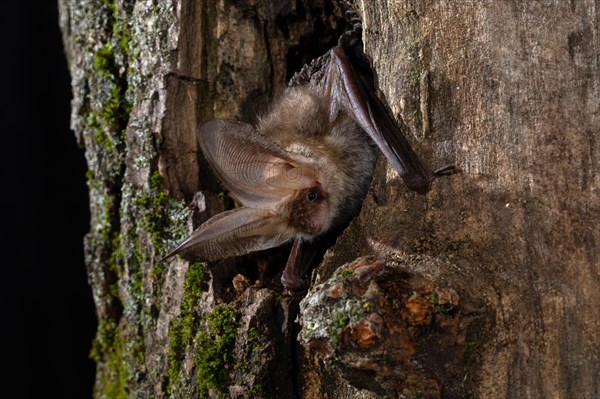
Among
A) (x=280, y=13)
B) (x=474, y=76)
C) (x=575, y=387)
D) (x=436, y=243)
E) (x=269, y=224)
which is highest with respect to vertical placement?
(x=280, y=13)

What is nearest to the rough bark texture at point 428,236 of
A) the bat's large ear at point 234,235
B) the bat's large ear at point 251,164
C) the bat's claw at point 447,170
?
the bat's claw at point 447,170

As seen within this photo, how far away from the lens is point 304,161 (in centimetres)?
263

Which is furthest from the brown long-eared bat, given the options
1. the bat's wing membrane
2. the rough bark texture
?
the rough bark texture

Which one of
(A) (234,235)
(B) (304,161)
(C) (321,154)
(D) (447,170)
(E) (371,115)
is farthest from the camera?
(C) (321,154)

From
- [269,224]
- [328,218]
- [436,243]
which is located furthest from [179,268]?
[436,243]

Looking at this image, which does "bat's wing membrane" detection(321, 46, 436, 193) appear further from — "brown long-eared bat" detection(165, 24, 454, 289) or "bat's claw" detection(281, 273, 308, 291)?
"bat's claw" detection(281, 273, 308, 291)

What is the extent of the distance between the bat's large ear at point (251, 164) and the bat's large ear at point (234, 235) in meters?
0.06

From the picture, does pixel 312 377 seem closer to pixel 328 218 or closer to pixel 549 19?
pixel 328 218

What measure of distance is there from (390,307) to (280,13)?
5.30 feet

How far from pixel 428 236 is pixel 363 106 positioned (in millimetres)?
624

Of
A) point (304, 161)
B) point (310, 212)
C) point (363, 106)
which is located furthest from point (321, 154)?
point (363, 106)

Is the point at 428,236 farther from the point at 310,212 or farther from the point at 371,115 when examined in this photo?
the point at 310,212

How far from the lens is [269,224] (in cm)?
263

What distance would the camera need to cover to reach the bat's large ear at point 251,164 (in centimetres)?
233
